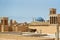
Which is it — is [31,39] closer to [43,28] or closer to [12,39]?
[12,39]

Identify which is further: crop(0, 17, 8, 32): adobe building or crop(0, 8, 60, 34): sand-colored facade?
crop(0, 8, 60, 34): sand-colored facade

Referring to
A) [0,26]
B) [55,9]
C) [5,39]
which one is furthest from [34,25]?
[5,39]

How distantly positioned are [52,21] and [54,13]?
91 centimetres

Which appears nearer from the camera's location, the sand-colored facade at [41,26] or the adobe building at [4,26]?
the adobe building at [4,26]

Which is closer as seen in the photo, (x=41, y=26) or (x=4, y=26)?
(x=4, y=26)

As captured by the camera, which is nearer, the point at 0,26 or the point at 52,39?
the point at 52,39

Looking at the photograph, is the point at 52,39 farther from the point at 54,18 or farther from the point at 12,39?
the point at 54,18

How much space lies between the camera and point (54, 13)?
20.3 metres

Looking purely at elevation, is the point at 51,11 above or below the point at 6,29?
above

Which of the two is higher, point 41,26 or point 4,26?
point 4,26

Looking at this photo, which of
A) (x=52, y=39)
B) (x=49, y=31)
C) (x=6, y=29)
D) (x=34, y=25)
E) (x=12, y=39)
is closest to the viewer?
(x=52, y=39)

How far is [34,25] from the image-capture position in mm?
21906

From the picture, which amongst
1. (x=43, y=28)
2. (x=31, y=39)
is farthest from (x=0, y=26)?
(x=31, y=39)

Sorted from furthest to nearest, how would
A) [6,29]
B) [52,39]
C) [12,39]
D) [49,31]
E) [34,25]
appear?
Result: [34,25] → [49,31] → [6,29] → [12,39] → [52,39]
